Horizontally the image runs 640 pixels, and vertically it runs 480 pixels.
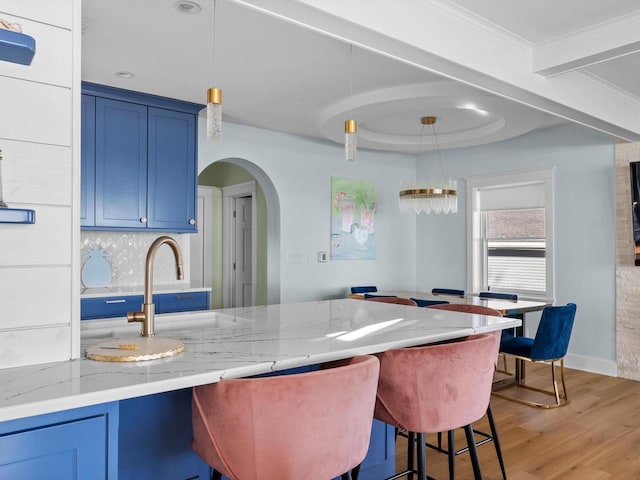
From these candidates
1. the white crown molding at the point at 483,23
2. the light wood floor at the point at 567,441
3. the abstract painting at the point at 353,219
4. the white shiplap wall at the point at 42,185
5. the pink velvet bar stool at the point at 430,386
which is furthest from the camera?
the abstract painting at the point at 353,219

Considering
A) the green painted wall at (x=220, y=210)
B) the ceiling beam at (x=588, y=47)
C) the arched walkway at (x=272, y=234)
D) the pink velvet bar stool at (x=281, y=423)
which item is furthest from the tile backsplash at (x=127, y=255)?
the ceiling beam at (x=588, y=47)

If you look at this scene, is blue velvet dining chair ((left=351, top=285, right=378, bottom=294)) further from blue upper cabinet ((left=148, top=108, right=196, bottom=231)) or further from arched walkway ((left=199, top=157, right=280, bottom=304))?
blue upper cabinet ((left=148, top=108, right=196, bottom=231))

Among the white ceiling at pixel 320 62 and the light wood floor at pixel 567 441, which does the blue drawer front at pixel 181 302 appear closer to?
the white ceiling at pixel 320 62

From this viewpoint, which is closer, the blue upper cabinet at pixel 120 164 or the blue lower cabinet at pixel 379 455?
the blue lower cabinet at pixel 379 455

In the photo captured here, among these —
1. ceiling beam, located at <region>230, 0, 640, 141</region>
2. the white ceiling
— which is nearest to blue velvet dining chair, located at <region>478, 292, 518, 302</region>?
the white ceiling

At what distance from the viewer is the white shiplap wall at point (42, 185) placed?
1.46 m

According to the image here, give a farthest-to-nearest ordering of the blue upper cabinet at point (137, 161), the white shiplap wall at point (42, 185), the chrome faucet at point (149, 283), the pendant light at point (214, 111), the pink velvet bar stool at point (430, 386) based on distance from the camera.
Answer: the blue upper cabinet at point (137, 161), the pendant light at point (214, 111), the pink velvet bar stool at point (430, 386), the chrome faucet at point (149, 283), the white shiplap wall at point (42, 185)

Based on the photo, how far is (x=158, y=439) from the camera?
186cm

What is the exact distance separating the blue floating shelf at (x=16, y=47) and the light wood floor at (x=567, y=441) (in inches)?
103

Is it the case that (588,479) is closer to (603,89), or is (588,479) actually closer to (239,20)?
(603,89)

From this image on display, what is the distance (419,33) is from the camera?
8.08 feet

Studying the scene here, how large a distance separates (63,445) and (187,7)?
223 cm

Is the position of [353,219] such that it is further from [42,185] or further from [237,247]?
[42,185]

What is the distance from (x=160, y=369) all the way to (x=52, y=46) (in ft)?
3.36
